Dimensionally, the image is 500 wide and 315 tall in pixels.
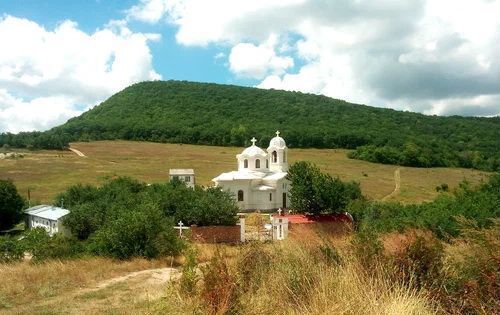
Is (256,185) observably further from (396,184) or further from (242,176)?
(396,184)

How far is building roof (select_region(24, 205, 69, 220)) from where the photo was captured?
40.1 m

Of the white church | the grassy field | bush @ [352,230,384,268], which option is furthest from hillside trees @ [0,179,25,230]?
bush @ [352,230,384,268]

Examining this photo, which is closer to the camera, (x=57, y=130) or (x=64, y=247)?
(x=64, y=247)

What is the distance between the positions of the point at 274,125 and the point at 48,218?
86.4 meters

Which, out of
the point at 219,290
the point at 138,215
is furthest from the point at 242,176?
the point at 219,290

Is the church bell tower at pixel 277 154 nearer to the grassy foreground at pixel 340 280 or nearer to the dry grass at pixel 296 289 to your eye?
the grassy foreground at pixel 340 280

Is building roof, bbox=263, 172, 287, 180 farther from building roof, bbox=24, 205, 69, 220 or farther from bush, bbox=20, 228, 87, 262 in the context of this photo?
bush, bbox=20, 228, 87, 262

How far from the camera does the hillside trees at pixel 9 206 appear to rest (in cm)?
4428

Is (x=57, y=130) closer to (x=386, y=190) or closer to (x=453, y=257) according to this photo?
(x=386, y=190)

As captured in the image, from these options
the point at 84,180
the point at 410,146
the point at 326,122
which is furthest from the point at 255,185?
the point at 326,122

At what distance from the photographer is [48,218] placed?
3991 centimetres

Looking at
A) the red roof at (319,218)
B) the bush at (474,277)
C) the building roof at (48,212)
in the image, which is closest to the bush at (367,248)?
the bush at (474,277)

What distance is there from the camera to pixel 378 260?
5797 millimetres

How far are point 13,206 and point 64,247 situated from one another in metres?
31.2
